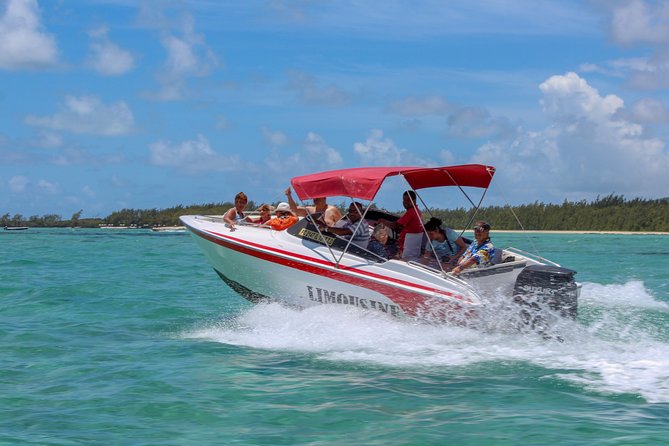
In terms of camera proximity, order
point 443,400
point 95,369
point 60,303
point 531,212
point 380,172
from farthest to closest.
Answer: point 531,212 → point 60,303 → point 380,172 → point 95,369 → point 443,400

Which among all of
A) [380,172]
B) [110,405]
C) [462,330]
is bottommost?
[110,405]

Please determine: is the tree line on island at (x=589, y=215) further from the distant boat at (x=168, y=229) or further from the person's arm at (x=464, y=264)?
the person's arm at (x=464, y=264)

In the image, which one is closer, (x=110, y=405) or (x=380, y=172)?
(x=110, y=405)

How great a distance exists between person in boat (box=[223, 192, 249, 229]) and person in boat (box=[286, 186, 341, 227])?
29.8 inches

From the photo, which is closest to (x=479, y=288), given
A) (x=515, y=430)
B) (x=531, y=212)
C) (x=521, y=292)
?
(x=521, y=292)

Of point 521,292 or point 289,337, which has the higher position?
point 521,292

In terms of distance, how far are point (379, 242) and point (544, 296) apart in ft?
6.84

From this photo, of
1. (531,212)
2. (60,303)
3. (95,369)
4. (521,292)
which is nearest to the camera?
(95,369)

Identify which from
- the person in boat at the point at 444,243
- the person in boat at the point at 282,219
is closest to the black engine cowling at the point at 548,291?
the person in boat at the point at 444,243

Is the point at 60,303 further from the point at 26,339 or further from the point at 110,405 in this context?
the point at 110,405

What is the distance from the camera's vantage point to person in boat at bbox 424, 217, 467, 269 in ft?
30.2

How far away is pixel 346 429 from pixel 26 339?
5.14 metres

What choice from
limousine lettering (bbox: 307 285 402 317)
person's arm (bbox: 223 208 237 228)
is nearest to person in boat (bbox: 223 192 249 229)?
person's arm (bbox: 223 208 237 228)

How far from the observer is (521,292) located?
7.80 meters
